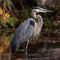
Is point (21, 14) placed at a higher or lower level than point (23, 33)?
lower

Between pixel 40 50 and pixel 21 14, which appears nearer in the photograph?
pixel 40 50

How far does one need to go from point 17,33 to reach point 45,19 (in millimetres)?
10019

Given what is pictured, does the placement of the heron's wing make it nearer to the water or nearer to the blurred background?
the water

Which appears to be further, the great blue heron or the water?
the great blue heron

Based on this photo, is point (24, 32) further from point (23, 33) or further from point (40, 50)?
point (40, 50)

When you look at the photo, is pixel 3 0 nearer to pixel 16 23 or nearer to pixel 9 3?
pixel 9 3

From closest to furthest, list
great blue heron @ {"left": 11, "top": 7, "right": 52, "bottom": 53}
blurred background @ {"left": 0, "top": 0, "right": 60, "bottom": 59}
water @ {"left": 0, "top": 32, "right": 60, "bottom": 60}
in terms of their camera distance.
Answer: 1. water @ {"left": 0, "top": 32, "right": 60, "bottom": 60}
2. great blue heron @ {"left": 11, "top": 7, "right": 52, "bottom": 53}
3. blurred background @ {"left": 0, "top": 0, "right": 60, "bottom": 59}

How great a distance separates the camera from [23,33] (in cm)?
1028

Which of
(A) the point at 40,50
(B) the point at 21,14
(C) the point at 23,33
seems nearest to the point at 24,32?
(C) the point at 23,33

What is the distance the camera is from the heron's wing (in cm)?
992

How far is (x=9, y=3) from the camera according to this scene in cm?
1958

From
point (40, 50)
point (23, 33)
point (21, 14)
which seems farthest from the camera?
point (21, 14)

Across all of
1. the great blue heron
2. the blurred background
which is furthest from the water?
the blurred background

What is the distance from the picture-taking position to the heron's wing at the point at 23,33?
391 inches
